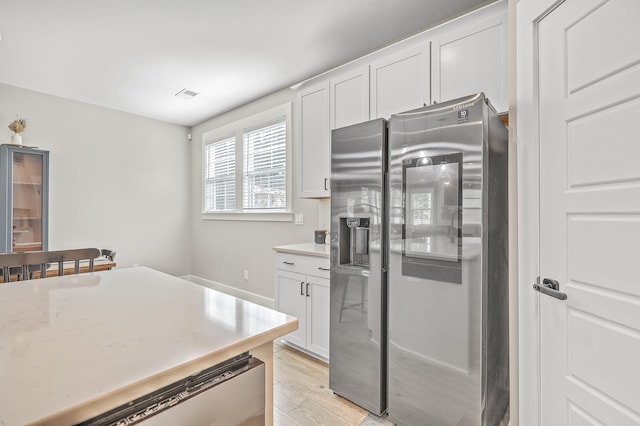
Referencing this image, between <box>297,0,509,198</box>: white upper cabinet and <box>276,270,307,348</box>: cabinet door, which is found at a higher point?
<box>297,0,509,198</box>: white upper cabinet

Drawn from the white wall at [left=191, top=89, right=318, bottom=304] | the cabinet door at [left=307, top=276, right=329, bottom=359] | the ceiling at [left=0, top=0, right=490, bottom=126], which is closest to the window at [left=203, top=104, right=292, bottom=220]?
the white wall at [left=191, top=89, right=318, bottom=304]

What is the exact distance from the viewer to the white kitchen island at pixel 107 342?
564 millimetres

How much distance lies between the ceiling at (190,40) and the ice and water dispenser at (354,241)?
5.10 feet

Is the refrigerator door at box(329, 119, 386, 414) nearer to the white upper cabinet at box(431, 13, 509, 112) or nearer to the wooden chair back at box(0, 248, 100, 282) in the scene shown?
the white upper cabinet at box(431, 13, 509, 112)

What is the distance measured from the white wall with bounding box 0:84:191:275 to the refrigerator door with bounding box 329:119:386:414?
3.72 meters

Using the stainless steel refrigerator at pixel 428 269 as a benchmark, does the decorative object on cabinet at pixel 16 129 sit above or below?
above

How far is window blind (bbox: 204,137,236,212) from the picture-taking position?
4.66m

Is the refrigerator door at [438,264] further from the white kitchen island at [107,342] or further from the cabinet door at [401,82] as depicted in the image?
the white kitchen island at [107,342]

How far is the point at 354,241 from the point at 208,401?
1.60 meters

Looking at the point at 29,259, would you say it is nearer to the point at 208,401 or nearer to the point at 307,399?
the point at 208,401

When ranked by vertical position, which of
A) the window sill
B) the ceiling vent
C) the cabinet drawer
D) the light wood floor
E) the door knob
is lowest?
the light wood floor

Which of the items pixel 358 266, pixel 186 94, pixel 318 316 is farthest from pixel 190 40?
pixel 318 316

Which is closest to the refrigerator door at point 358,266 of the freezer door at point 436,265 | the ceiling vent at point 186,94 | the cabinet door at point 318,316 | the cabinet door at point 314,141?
the freezer door at point 436,265

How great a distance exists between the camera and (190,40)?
9.18 feet
